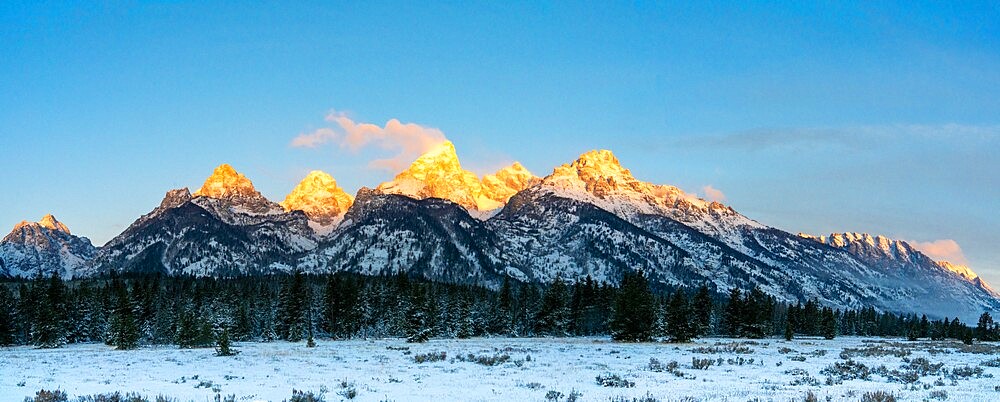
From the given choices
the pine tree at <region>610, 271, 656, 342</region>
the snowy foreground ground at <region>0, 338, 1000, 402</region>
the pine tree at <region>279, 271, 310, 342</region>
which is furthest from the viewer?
the pine tree at <region>279, 271, 310, 342</region>

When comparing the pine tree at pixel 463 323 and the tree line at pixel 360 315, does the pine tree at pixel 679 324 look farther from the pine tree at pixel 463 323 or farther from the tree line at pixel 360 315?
the pine tree at pixel 463 323

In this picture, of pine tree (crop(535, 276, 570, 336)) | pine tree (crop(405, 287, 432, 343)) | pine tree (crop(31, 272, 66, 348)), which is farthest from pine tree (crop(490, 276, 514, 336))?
pine tree (crop(31, 272, 66, 348))

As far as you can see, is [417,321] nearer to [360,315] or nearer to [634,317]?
[634,317]

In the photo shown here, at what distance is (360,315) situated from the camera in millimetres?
118062

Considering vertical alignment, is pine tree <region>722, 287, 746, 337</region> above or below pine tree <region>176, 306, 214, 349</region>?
above

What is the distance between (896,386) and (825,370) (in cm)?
848

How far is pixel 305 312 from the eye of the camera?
349 feet

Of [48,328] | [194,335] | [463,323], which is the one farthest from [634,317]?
[48,328]

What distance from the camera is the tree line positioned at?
89.2 m

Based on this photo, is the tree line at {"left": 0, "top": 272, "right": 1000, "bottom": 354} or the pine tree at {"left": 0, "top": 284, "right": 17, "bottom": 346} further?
the pine tree at {"left": 0, "top": 284, "right": 17, "bottom": 346}

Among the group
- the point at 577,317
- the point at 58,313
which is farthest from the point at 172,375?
the point at 577,317

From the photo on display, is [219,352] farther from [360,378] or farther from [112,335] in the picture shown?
[112,335]

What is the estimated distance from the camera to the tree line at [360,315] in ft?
293

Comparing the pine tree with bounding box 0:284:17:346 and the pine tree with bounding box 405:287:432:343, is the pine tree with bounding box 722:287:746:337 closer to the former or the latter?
the pine tree with bounding box 405:287:432:343
